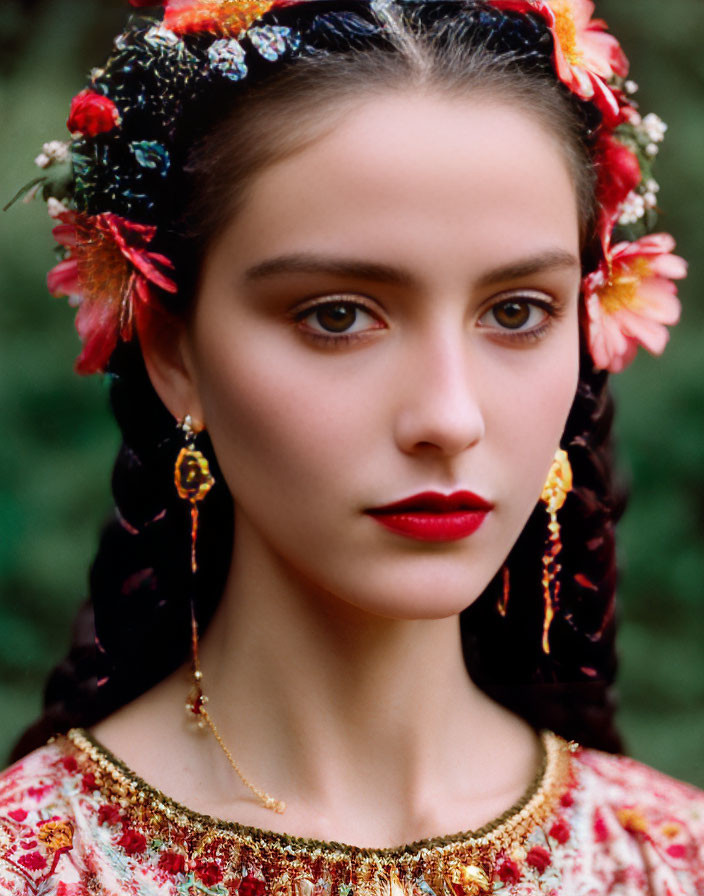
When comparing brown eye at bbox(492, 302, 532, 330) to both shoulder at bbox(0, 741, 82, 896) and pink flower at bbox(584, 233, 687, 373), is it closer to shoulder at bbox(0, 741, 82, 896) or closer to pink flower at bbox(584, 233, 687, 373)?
pink flower at bbox(584, 233, 687, 373)


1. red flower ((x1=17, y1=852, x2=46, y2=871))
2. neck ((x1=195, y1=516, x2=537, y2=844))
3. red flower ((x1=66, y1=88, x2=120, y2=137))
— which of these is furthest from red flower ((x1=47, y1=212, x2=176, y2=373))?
red flower ((x1=17, y1=852, x2=46, y2=871))

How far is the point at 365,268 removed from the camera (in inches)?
52.5

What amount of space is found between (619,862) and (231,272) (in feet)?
2.83

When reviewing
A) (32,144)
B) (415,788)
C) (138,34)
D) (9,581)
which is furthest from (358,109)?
(9,581)

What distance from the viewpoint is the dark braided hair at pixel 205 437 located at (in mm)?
1403

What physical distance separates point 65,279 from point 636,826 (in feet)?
3.33

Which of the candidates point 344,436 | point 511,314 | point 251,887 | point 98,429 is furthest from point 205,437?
point 98,429

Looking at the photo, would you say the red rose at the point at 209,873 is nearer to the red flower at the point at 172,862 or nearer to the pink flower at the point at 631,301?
the red flower at the point at 172,862

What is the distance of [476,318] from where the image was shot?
140cm

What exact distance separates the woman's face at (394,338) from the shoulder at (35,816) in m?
0.44

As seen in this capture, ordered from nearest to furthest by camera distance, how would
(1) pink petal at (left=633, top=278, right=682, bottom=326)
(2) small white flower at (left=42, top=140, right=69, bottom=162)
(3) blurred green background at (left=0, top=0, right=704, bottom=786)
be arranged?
(2) small white flower at (left=42, top=140, right=69, bottom=162)
(1) pink petal at (left=633, top=278, right=682, bottom=326)
(3) blurred green background at (left=0, top=0, right=704, bottom=786)

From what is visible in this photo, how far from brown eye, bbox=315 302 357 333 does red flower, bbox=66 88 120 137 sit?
384 millimetres

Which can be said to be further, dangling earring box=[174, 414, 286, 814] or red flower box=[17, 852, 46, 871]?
dangling earring box=[174, 414, 286, 814]

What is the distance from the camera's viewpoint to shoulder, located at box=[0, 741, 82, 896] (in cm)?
147
